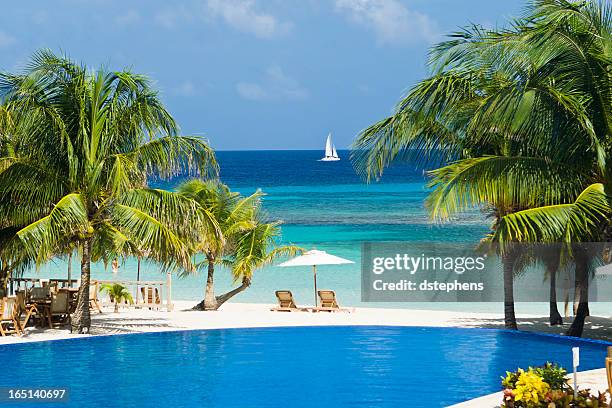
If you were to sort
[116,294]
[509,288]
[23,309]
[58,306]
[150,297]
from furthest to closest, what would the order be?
[150,297]
[116,294]
[58,306]
[509,288]
[23,309]

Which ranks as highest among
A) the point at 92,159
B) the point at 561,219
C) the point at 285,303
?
the point at 92,159

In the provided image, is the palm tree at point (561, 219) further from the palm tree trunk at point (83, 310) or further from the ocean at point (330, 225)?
the palm tree trunk at point (83, 310)

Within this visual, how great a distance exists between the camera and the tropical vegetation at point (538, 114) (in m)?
13.8

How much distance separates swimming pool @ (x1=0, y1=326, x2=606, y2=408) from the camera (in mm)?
11959

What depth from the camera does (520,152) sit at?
15555 mm

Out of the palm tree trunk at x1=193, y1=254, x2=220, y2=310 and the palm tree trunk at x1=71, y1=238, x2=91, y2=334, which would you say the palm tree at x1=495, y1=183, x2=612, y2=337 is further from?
the palm tree trunk at x1=193, y1=254, x2=220, y2=310

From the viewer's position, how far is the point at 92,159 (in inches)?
629

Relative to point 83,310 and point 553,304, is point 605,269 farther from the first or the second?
point 83,310

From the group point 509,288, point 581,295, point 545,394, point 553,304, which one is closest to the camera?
point 545,394

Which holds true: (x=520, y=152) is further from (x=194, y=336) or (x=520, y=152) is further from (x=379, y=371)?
(x=194, y=336)

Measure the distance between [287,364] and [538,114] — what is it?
18.3ft

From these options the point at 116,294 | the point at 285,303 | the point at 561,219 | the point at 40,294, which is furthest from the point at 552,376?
the point at 116,294

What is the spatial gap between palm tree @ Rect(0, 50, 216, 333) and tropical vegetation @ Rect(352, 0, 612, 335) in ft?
11.9

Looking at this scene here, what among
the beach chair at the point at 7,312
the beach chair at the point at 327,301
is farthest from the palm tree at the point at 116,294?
the beach chair at the point at 7,312
